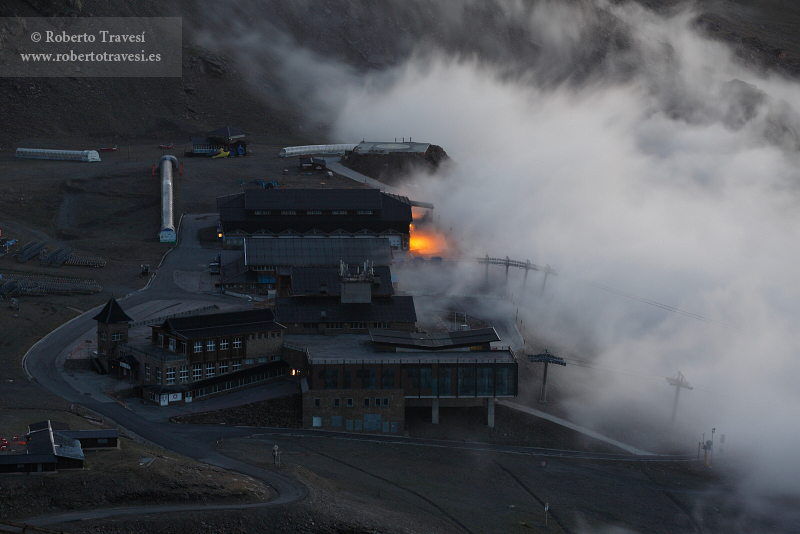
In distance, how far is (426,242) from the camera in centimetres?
16262

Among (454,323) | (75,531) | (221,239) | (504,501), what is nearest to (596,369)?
(454,323)

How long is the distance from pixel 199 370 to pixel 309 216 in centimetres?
5447

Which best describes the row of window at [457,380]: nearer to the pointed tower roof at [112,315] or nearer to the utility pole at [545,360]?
the utility pole at [545,360]

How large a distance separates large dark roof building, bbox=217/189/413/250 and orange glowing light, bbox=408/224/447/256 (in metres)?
2.21

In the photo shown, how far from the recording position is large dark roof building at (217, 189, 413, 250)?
6176 inches

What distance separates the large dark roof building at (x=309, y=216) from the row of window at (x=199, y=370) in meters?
48.9

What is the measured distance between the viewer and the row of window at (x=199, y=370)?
104812 mm

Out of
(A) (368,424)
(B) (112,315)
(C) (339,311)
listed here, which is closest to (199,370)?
(B) (112,315)

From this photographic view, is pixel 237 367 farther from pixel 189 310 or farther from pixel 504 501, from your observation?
pixel 504 501

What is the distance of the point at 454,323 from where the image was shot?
129 m

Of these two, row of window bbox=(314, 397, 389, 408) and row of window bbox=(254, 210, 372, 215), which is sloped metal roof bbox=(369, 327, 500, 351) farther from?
row of window bbox=(254, 210, 372, 215)

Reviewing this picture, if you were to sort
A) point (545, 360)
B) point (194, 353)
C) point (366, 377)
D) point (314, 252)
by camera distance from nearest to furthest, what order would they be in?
1. point (366, 377)
2. point (194, 353)
3. point (545, 360)
4. point (314, 252)

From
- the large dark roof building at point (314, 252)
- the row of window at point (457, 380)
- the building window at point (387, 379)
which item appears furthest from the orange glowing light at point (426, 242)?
the building window at point (387, 379)

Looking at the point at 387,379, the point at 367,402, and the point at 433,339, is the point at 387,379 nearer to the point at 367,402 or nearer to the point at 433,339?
the point at 367,402
